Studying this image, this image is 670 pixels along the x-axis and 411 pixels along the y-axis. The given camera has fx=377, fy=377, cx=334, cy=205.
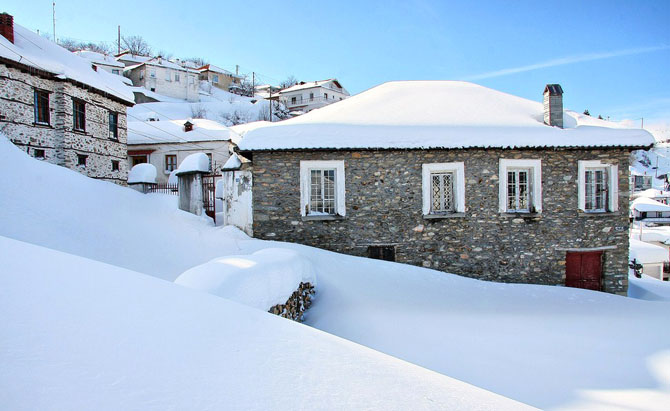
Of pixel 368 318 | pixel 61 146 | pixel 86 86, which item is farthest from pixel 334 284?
pixel 86 86

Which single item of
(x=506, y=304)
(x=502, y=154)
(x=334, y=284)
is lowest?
(x=506, y=304)

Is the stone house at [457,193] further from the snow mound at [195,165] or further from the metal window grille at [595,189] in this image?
the snow mound at [195,165]

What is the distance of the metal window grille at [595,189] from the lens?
11.0 m

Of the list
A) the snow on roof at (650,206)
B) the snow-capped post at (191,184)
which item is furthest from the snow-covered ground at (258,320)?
the snow on roof at (650,206)

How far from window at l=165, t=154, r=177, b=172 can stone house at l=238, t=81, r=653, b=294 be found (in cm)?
1735

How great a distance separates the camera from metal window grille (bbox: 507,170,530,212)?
35.5 feet

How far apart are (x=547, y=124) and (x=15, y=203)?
14333 millimetres

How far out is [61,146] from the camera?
16.3 m

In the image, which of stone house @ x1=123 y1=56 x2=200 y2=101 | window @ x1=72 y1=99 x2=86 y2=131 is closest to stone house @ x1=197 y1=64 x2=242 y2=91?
stone house @ x1=123 y1=56 x2=200 y2=101

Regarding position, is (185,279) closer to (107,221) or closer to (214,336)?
(214,336)

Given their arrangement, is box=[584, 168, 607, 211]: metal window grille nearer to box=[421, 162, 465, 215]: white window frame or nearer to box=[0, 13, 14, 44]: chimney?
box=[421, 162, 465, 215]: white window frame

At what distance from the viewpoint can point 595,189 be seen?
434 inches

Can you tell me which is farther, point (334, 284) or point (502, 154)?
point (502, 154)

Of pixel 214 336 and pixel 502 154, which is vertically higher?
pixel 502 154
